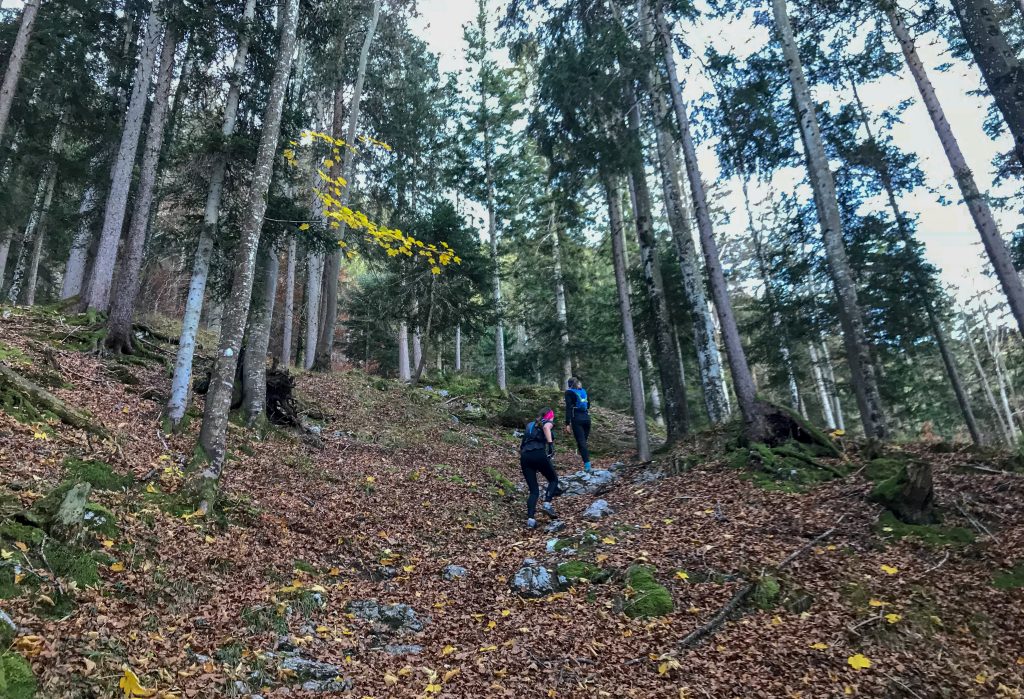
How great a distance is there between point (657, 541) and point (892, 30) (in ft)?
48.4

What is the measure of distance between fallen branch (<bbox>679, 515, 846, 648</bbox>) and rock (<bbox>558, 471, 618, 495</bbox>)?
4966 mm

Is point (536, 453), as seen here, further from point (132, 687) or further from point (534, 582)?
point (132, 687)

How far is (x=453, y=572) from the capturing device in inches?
289

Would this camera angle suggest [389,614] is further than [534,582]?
No

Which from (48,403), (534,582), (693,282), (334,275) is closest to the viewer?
(534,582)

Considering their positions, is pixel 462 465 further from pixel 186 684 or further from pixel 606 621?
pixel 186 684

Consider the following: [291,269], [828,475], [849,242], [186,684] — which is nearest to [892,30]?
[849,242]

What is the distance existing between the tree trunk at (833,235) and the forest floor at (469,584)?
143cm

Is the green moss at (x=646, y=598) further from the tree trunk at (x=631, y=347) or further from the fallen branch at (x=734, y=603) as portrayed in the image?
the tree trunk at (x=631, y=347)

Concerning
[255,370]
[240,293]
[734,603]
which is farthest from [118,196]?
[734,603]

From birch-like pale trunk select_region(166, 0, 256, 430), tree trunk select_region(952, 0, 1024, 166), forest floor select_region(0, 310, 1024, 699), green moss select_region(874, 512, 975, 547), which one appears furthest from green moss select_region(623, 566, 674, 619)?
birch-like pale trunk select_region(166, 0, 256, 430)

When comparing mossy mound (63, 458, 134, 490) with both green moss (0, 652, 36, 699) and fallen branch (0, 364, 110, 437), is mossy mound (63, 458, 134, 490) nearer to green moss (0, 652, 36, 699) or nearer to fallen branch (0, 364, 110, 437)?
fallen branch (0, 364, 110, 437)

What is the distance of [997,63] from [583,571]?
338 inches

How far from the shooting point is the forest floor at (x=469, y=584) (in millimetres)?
4312
